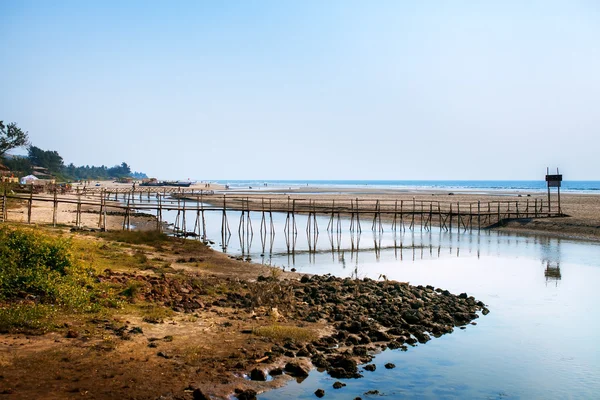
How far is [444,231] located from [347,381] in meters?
30.9

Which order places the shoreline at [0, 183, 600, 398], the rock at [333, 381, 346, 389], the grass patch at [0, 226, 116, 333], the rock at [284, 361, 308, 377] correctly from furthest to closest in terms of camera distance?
1. the grass patch at [0, 226, 116, 333]
2. the rock at [284, 361, 308, 377]
3. the rock at [333, 381, 346, 389]
4. the shoreline at [0, 183, 600, 398]

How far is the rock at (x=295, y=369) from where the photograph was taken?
912 centimetres

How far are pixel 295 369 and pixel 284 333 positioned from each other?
1.64m

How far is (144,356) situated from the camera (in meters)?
8.80

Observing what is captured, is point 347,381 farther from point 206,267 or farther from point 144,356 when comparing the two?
point 206,267

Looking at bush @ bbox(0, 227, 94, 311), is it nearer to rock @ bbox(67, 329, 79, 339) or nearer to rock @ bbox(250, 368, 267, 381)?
rock @ bbox(67, 329, 79, 339)

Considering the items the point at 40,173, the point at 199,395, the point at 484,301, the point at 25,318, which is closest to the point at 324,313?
the point at 199,395

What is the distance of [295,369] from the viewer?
9188mm

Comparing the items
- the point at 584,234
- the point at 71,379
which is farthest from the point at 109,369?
the point at 584,234

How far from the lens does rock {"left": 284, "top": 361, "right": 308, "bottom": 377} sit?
9.12 m

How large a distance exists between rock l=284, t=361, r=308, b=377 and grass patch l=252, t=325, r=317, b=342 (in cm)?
130

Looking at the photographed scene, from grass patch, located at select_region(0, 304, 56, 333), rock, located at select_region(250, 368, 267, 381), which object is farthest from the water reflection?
grass patch, located at select_region(0, 304, 56, 333)

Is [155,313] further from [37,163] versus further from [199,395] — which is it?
[37,163]

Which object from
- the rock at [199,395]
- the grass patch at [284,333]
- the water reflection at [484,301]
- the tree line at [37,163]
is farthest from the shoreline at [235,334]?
the tree line at [37,163]
